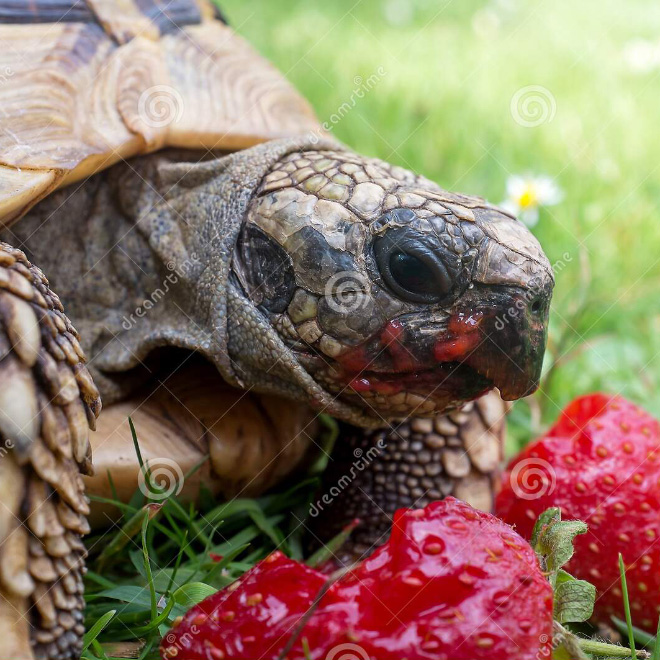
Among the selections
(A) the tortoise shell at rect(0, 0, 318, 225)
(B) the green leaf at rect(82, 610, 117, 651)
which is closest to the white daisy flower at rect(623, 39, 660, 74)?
(A) the tortoise shell at rect(0, 0, 318, 225)

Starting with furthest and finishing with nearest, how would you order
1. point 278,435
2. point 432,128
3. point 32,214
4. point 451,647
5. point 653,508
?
point 432,128 → point 278,435 → point 32,214 → point 653,508 → point 451,647

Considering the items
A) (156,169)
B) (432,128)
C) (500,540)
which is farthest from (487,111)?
(500,540)

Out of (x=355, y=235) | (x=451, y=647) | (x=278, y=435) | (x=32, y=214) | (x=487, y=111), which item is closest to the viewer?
(x=451, y=647)

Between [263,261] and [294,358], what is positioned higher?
[263,261]

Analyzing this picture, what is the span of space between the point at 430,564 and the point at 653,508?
722 mm

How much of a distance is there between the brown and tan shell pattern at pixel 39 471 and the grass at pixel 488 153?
146 mm

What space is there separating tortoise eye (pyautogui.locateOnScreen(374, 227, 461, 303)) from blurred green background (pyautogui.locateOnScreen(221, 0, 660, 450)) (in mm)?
988

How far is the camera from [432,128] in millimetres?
3750

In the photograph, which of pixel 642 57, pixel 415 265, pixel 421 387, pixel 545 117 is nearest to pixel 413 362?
pixel 421 387

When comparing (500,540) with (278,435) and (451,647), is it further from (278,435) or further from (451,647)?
(278,435)

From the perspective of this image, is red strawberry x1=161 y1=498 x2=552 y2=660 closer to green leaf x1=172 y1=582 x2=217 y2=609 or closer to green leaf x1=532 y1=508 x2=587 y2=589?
green leaf x1=532 y1=508 x2=587 y2=589

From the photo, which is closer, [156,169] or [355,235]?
[355,235]

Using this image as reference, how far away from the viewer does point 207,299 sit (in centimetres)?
158

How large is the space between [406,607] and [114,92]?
1.22 m
